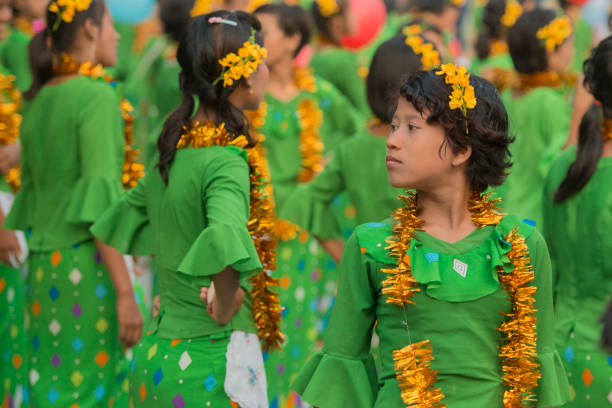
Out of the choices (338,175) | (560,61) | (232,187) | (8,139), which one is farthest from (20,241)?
(560,61)

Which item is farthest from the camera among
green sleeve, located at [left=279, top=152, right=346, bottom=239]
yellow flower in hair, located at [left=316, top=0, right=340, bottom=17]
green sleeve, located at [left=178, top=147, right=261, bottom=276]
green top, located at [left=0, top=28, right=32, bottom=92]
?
yellow flower in hair, located at [left=316, top=0, right=340, bottom=17]

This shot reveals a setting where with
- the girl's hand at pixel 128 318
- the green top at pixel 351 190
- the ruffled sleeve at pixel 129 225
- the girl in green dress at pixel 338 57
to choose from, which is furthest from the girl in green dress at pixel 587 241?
the girl in green dress at pixel 338 57

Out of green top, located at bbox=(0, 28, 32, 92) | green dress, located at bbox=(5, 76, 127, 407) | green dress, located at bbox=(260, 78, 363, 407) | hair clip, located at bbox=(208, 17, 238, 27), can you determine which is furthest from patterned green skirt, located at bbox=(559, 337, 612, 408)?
green top, located at bbox=(0, 28, 32, 92)

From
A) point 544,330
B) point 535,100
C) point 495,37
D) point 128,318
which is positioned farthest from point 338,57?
point 544,330

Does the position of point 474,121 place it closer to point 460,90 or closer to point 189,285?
point 460,90

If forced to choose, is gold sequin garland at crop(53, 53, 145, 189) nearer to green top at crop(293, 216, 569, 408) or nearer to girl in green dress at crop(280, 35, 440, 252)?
girl in green dress at crop(280, 35, 440, 252)

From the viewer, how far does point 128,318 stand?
3.91 metres

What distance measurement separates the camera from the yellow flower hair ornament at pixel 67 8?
13.5 ft

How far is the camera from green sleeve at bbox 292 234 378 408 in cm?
266

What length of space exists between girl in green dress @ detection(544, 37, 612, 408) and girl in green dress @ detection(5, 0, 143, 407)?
165cm

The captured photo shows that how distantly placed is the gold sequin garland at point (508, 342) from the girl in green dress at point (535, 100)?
3.36 m

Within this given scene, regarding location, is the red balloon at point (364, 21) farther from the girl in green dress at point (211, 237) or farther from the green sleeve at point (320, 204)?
the girl in green dress at point (211, 237)

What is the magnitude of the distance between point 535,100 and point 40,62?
3116mm

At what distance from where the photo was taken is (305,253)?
5.59 meters
